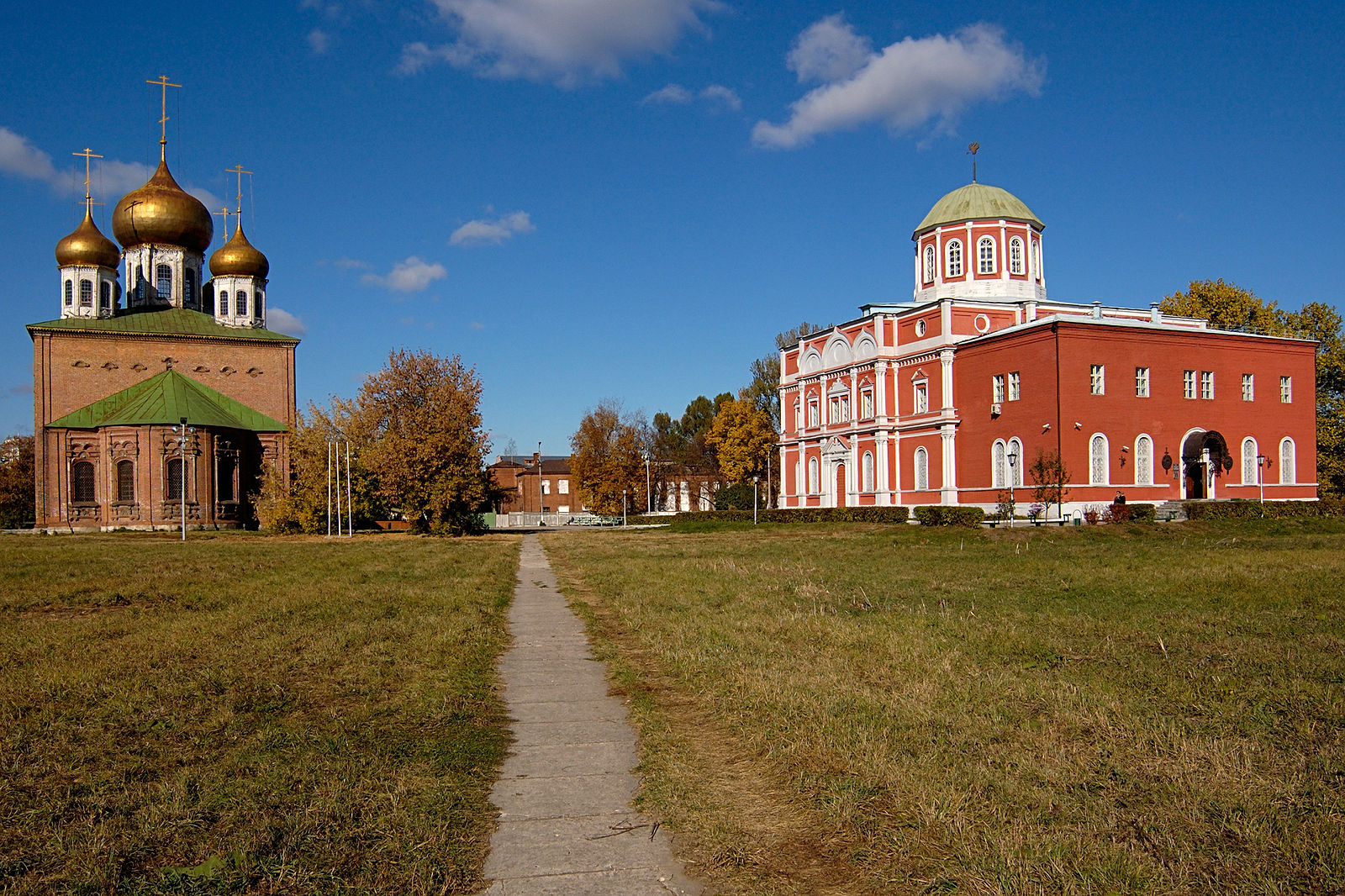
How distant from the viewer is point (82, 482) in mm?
54938

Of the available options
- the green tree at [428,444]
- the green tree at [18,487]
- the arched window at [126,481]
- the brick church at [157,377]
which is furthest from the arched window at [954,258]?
the green tree at [18,487]

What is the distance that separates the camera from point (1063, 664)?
8.98 meters

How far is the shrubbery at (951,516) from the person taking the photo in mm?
39250

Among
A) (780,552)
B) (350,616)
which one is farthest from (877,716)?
(780,552)

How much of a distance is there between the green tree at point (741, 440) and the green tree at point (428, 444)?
31598mm

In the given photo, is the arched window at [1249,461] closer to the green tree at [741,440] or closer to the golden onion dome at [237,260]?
the green tree at [741,440]

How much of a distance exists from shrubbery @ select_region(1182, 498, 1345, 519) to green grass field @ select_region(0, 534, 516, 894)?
34340 millimetres

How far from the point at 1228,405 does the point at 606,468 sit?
41.2m

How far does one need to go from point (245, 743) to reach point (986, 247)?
176 feet

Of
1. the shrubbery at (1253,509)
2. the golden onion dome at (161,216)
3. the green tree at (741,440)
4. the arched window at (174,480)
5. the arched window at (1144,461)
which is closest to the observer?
the shrubbery at (1253,509)

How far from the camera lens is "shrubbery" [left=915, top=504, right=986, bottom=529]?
1545 inches

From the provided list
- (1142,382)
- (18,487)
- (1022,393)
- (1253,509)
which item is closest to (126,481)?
(18,487)

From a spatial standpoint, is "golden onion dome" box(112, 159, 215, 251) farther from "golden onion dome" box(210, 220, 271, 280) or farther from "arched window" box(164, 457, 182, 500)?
"arched window" box(164, 457, 182, 500)

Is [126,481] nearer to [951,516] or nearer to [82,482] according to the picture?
[82,482]
